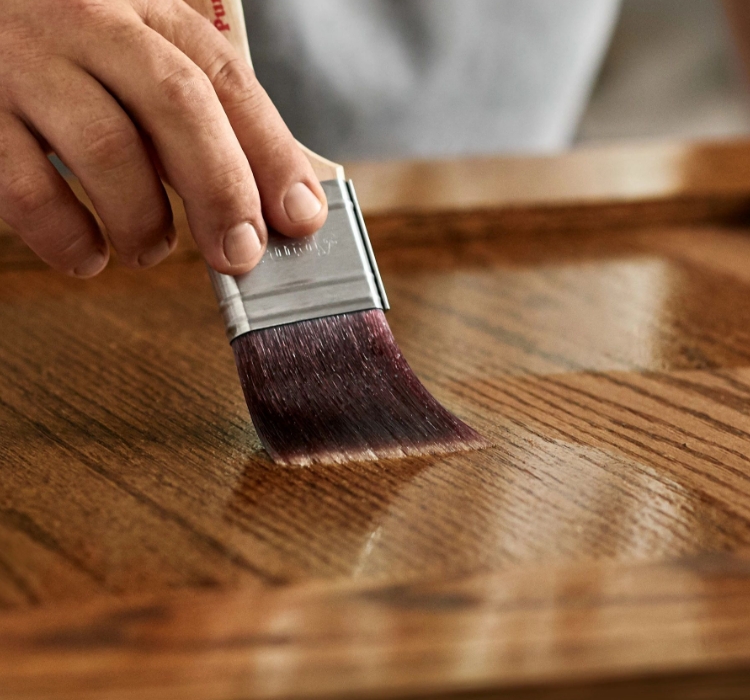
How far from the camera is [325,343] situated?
1.81 feet

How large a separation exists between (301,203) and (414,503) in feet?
0.65

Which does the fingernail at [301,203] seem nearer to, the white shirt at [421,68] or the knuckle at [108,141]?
the knuckle at [108,141]

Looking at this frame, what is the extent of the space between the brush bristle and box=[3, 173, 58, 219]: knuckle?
0.15 metres

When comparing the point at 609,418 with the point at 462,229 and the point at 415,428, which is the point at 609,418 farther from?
the point at 462,229

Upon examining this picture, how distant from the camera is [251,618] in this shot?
34cm

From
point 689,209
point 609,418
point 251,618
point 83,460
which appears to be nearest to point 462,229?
point 689,209

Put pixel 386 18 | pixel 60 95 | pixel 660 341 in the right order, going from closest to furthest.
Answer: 1. pixel 60 95
2. pixel 660 341
3. pixel 386 18

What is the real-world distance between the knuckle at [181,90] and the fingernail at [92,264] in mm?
138

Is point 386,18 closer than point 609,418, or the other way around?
point 609,418

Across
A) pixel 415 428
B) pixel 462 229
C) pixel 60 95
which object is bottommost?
pixel 462 229

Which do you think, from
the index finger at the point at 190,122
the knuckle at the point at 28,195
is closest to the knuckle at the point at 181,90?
the index finger at the point at 190,122

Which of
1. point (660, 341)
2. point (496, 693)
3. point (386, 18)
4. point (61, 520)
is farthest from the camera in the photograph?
point (386, 18)

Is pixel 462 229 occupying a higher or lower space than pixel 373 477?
lower

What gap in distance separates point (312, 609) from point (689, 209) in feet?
2.37
